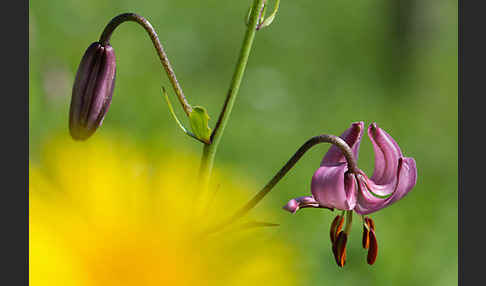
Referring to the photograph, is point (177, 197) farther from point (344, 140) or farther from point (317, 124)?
point (317, 124)

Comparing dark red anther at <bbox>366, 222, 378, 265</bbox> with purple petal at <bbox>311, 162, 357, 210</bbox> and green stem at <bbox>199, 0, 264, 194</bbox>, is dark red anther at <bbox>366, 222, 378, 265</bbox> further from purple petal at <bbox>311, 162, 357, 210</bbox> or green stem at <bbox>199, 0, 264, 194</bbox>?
green stem at <bbox>199, 0, 264, 194</bbox>

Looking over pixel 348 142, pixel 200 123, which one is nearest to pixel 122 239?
pixel 200 123

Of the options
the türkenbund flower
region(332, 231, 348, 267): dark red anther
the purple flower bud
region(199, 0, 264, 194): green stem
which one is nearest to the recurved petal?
the türkenbund flower

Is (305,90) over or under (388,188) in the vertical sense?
over

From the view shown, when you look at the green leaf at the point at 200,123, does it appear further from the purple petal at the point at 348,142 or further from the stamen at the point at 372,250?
the stamen at the point at 372,250

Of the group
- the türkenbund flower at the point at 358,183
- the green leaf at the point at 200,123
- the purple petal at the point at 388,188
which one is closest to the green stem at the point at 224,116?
the green leaf at the point at 200,123

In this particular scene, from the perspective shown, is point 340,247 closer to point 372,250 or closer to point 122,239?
point 372,250
